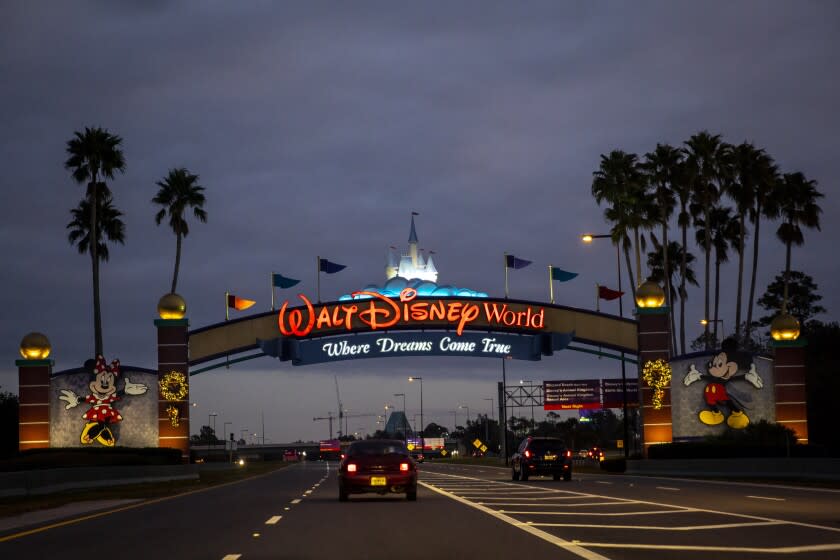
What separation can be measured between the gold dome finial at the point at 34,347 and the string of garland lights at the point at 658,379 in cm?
3271

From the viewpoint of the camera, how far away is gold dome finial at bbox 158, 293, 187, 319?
63.2 meters

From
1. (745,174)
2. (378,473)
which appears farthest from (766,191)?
(378,473)

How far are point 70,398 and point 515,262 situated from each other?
2820 cm

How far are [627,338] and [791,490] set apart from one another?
30249mm

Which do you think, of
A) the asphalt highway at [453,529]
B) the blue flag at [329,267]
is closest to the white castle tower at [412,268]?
the blue flag at [329,267]

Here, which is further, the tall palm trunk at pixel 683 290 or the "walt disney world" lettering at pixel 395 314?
the tall palm trunk at pixel 683 290

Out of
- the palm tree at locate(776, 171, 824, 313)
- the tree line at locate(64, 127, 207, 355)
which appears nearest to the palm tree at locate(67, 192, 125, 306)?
the tree line at locate(64, 127, 207, 355)

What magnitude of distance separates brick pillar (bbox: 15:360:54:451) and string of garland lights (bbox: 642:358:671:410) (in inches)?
1278

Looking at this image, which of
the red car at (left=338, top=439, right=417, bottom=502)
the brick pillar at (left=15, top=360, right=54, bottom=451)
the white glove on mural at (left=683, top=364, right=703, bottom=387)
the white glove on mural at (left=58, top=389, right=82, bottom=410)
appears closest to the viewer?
the red car at (left=338, top=439, right=417, bottom=502)

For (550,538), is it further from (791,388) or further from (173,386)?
(791,388)

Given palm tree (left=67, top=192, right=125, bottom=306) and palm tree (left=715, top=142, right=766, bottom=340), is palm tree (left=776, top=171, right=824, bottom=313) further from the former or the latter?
palm tree (left=67, top=192, right=125, bottom=306)

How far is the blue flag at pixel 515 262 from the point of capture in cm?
7238

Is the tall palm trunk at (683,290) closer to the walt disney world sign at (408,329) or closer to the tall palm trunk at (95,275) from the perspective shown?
the walt disney world sign at (408,329)

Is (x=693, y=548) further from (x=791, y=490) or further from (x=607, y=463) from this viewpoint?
(x=607, y=463)
